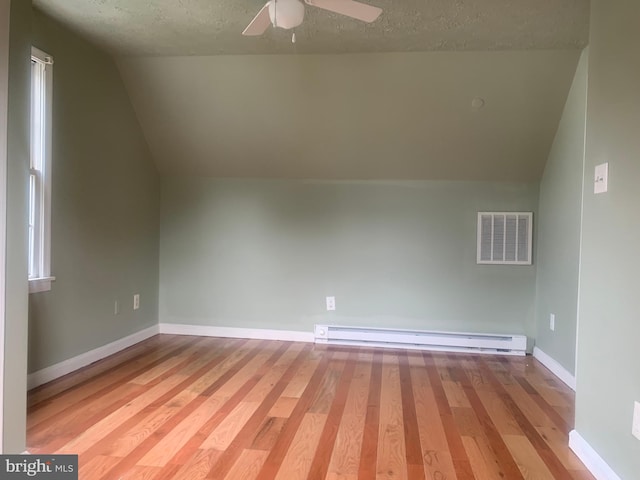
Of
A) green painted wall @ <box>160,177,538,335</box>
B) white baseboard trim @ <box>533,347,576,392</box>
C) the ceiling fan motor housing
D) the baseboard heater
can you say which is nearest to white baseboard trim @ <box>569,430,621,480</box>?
white baseboard trim @ <box>533,347,576,392</box>

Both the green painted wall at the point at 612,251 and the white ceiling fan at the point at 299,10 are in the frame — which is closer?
the green painted wall at the point at 612,251

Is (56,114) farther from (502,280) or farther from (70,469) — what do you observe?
(502,280)

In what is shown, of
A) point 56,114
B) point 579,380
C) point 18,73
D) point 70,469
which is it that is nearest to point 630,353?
point 579,380

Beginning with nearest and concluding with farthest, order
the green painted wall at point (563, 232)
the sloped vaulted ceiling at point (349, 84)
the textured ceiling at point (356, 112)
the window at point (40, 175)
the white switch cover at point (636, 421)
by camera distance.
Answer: the white switch cover at point (636, 421)
the sloped vaulted ceiling at point (349, 84)
the window at point (40, 175)
the green painted wall at point (563, 232)
the textured ceiling at point (356, 112)

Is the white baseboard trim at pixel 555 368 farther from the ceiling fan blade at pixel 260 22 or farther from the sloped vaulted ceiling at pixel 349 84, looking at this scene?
the ceiling fan blade at pixel 260 22

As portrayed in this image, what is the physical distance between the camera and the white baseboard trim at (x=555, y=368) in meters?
2.96

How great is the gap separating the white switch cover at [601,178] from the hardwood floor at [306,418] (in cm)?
133

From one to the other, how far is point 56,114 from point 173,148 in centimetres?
121

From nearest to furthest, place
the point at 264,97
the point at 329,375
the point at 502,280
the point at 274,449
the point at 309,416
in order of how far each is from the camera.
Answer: the point at 274,449 → the point at 309,416 → the point at 329,375 → the point at 264,97 → the point at 502,280

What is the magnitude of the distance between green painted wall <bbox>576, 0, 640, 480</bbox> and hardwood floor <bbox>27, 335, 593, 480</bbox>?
320 millimetres

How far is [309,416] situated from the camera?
96.1 inches

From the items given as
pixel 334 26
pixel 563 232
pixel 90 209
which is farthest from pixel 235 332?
pixel 563 232

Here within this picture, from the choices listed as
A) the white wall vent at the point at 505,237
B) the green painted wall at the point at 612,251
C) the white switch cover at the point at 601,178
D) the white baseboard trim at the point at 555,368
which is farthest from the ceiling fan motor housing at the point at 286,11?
the white baseboard trim at the point at 555,368

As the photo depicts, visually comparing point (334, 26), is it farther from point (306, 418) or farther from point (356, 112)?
point (306, 418)
